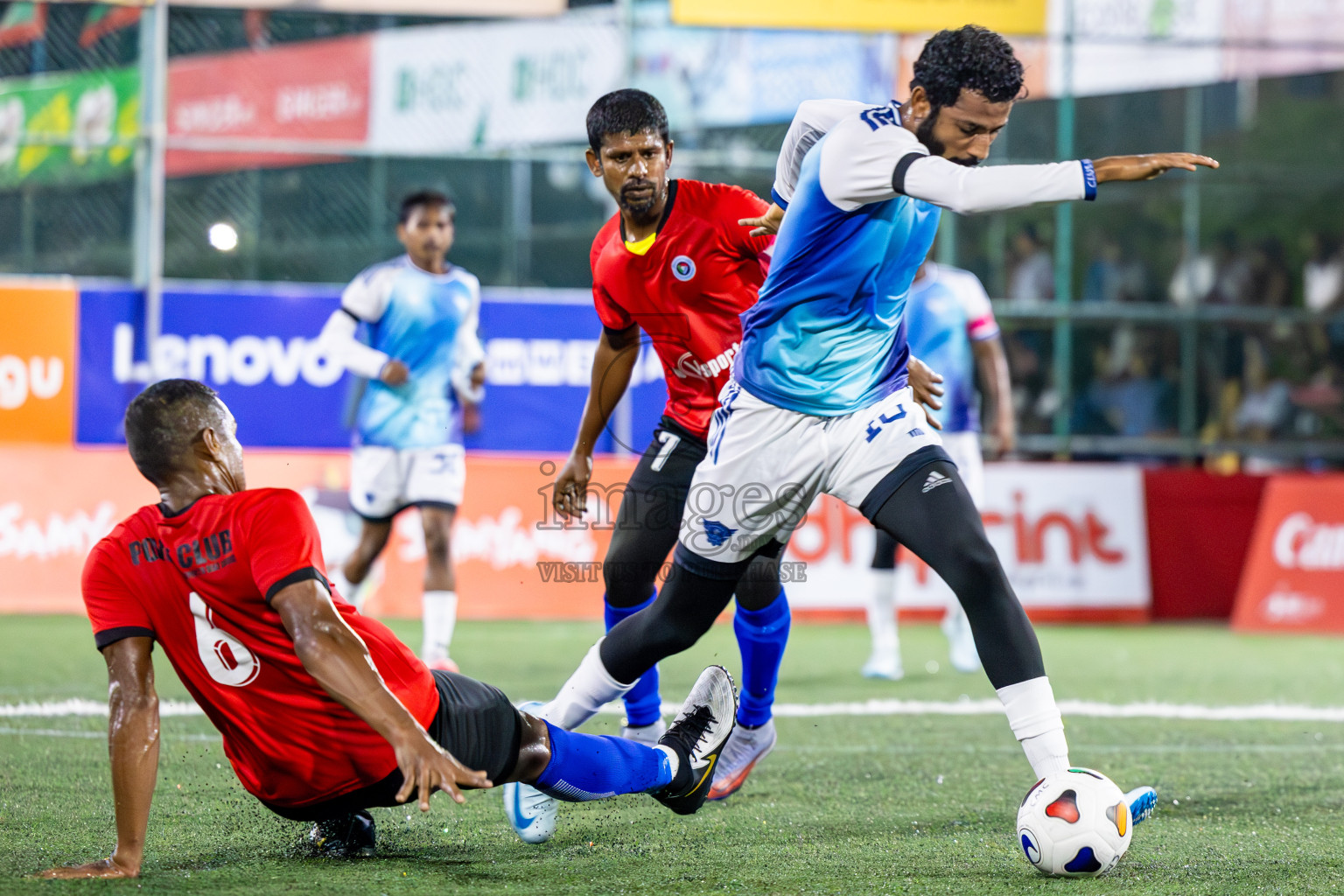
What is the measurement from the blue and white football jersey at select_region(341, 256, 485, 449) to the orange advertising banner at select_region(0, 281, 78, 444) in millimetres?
4051

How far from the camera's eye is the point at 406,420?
786cm

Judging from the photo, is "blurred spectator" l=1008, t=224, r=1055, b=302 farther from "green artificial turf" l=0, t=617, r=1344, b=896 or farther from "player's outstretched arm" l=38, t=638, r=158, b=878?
"player's outstretched arm" l=38, t=638, r=158, b=878

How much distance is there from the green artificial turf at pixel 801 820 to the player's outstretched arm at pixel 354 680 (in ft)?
1.71

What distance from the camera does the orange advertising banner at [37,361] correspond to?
11.0 metres

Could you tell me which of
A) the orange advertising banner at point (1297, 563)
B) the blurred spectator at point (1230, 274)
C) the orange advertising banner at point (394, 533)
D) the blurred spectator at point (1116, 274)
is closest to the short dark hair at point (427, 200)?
the orange advertising banner at point (394, 533)

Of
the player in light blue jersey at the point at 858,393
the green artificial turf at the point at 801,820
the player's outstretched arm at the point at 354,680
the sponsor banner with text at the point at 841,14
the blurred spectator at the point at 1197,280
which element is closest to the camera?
the player's outstretched arm at the point at 354,680

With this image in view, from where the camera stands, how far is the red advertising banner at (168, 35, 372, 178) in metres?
15.4

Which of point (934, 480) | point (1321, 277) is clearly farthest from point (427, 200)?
point (1321, 277)

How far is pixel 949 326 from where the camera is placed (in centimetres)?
828

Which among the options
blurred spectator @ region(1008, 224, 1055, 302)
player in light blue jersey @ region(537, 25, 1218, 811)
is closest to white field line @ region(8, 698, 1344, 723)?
player in light blue jersey @ region(537, 25, 1218, 811)

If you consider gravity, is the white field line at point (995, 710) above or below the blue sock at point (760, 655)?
below

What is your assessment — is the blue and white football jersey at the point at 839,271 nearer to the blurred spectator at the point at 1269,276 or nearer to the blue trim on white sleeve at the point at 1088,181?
the blue trim on white sleeve at the point at 1088,181

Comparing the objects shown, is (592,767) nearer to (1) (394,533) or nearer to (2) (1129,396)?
(1) (394,533)

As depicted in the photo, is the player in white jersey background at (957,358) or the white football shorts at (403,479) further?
the player in white jersey background at (957,358)
